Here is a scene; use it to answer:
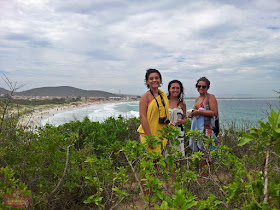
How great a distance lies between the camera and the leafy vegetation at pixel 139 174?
4.05ft

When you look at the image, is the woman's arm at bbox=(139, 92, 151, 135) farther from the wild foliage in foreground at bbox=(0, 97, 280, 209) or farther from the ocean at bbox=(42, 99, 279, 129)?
the ocean at bbox=(42, 99, 279, 129)

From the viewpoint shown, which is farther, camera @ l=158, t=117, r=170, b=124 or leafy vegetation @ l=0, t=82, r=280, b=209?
camera @ l=158, t=117, r=170, b=124

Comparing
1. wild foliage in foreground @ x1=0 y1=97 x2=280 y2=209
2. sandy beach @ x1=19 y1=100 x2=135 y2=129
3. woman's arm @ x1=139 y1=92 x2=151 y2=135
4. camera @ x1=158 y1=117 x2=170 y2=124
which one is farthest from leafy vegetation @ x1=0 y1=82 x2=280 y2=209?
sandy beach @ x1=19 y1=100 x2=135 y2=129

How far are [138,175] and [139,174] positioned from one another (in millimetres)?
491

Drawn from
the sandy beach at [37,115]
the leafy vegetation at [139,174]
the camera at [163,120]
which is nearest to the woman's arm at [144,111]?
the camera at [163,120]

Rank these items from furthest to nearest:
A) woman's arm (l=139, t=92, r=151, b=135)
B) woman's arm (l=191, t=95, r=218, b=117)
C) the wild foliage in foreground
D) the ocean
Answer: the ocean
woman's arm (l=191, t=95, r=218, b=117)
woman's arm (l=139, t=92, r=151, b=135)
the wild foliage in foreground

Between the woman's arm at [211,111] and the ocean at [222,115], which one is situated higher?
the woman's arm at [211,111]

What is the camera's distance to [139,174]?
2607mm

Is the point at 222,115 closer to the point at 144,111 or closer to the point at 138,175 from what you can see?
the point at 144,111

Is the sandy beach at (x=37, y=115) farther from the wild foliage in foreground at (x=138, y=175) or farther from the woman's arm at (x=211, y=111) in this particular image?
the woman's arm at (x=211, y=111)

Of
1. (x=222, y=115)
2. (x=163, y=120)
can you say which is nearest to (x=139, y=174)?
(x=163, y=120)

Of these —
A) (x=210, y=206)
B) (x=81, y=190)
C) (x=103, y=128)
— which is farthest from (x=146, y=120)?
(x=103, y=128)

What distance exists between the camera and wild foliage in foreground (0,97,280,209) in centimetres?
123

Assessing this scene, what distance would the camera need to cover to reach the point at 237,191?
1.37m
